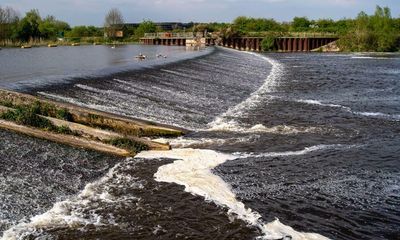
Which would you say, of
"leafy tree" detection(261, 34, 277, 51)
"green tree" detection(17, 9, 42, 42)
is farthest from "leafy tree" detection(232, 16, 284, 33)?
"green tree" detection(17, 9, 42, 42)

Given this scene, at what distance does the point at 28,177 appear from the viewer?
444 inches

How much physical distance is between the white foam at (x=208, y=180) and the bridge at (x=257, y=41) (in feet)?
260

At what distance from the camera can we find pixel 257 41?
95.2 m

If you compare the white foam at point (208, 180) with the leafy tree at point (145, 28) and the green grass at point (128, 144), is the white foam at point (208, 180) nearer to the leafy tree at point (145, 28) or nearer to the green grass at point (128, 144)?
the green grass at point (128, 144)

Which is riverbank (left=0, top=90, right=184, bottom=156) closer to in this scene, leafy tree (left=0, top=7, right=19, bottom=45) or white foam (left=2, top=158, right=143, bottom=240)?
white foam (left=2, top=158, right=143, bottom=240)

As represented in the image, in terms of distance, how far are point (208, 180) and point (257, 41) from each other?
8604 centimetres

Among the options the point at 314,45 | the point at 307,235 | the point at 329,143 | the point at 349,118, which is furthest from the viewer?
the point at 314,45

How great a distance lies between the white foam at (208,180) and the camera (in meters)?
8.97

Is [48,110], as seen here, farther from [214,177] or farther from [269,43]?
[269,43]

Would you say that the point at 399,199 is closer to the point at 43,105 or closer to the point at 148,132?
the point at 148,132

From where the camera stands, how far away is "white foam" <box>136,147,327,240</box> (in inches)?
353

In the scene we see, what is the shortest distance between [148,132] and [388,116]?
1115 cm

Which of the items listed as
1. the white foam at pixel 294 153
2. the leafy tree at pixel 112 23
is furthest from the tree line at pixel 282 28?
the white foam at pixel 294 153

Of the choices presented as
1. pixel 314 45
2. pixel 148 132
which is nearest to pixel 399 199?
pixel 148 132
